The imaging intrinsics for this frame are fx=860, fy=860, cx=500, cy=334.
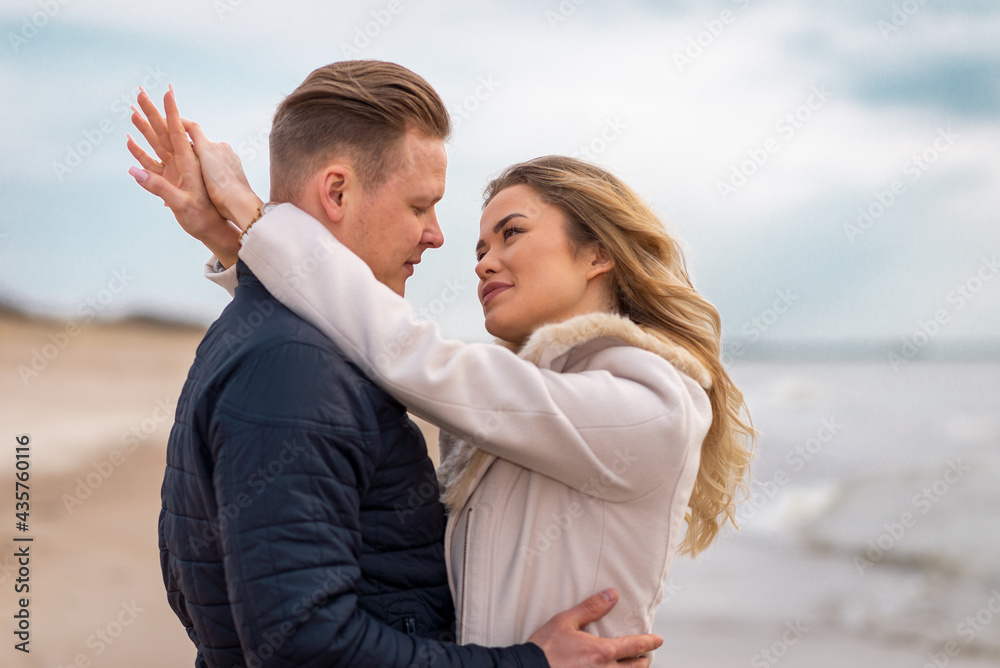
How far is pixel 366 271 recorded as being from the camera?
1588 mm

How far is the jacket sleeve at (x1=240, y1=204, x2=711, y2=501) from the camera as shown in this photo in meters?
1.51

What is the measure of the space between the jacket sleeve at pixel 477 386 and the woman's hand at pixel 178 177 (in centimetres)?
41

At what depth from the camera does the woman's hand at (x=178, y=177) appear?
6.31 feet

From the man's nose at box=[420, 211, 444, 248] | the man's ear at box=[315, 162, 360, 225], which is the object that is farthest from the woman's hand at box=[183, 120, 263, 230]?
the man's nose at box=[420, 211, 444, 248]

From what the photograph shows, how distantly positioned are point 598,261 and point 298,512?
1.07m

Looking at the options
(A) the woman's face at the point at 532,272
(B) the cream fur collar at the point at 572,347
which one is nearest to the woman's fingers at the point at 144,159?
(A) the woman's face at the point at 532,272

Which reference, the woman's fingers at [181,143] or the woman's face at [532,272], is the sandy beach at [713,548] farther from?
the woman's fingers at [181,143]

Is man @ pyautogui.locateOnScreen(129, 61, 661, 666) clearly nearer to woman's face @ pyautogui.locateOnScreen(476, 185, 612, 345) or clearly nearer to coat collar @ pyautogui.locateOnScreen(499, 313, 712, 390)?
woman's face @ pyautogui.locateOnScreen(476, 185, 612, 345)

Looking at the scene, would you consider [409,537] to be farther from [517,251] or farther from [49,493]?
[49,493]

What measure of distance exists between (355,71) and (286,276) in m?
0.53

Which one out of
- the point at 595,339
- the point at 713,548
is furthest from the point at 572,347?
the point at 713,548

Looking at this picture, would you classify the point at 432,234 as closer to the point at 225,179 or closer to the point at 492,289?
the point at 492,289

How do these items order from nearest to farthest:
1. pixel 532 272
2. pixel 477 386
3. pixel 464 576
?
pixel 477 386 < pixel 464 576 < pixel 532 272

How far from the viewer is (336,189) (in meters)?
1.75
